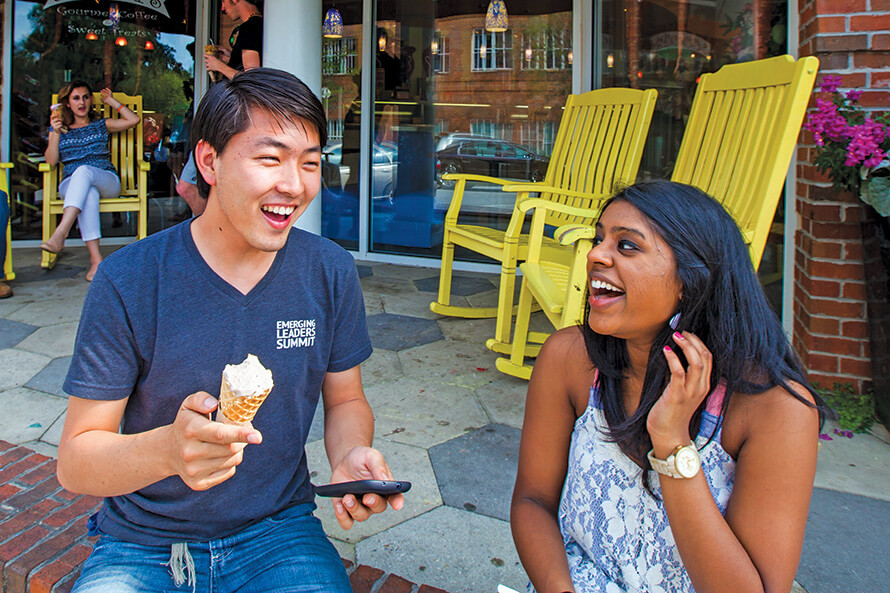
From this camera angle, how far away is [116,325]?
1.36 meters

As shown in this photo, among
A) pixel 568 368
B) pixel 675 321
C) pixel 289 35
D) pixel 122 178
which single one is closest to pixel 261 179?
pixel 568 368

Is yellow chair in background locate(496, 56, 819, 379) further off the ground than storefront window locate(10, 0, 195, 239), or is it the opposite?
storefront window locate(10, 0, 195, 239)

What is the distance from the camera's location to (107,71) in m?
6.64

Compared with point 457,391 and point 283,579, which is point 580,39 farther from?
point 283,579

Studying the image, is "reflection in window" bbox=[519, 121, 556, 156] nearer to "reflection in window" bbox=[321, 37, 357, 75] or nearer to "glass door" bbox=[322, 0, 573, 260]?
"glass door" bbox=[322, 0, 573, 260]

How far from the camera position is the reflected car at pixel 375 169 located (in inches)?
245

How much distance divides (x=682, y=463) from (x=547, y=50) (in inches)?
188

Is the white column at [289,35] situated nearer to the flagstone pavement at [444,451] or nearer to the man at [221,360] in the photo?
the flagstone pavement at [444,451]

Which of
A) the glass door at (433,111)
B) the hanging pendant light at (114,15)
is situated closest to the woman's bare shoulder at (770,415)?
the glass door at (433,111)

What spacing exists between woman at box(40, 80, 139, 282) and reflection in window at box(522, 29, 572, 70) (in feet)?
10.2

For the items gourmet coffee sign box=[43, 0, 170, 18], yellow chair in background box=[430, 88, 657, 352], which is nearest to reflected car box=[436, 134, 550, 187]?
yellow chair in background box=[430, 88, 657, 352]

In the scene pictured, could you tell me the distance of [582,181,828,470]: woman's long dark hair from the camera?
1.32m

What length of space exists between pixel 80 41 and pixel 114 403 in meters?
6.24

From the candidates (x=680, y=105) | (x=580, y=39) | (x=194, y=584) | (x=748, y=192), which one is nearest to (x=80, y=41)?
(x=580, y=39)
